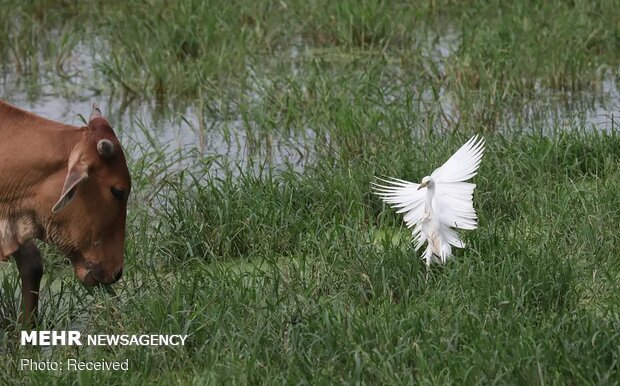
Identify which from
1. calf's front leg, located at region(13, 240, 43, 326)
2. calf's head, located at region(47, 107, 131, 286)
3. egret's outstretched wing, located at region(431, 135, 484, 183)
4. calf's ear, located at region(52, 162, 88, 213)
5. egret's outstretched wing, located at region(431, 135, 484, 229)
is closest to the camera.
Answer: calf's ear, located at region(52, 162, 88, 213)

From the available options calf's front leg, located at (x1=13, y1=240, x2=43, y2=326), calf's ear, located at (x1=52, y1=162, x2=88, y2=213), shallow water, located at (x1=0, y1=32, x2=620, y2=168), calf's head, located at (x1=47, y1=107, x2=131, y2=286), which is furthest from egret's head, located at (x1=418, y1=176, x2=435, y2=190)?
shallow water, located at (x1=0, y1=32, x2=620, y2=168)

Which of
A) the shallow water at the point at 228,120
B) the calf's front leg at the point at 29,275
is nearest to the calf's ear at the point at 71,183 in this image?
the calf's front leg at the point at 29,275

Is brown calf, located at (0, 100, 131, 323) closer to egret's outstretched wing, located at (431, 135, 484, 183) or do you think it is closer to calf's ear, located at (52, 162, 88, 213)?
calf's ear, located at (52, 162, 88, 213)

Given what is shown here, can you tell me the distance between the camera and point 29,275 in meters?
5.21

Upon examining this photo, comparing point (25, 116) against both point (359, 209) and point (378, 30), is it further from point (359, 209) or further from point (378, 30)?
point (378, 30)

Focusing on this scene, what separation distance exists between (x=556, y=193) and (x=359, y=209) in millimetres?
906

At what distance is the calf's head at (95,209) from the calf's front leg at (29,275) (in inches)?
5.2

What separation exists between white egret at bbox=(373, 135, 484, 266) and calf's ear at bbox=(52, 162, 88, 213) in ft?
4.38

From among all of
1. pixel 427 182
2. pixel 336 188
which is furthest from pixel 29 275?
pixel 336 188

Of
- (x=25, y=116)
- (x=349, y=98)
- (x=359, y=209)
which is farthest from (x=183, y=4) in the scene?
(x=25, y=116)

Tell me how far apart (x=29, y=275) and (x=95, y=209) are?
1.25ft

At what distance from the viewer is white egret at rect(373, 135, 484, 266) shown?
5424 mm

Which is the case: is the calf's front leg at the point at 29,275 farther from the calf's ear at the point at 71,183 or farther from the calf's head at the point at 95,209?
the calf's ear at the point at 71,183

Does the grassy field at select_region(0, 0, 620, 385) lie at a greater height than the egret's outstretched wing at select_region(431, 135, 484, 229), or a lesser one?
lesser
